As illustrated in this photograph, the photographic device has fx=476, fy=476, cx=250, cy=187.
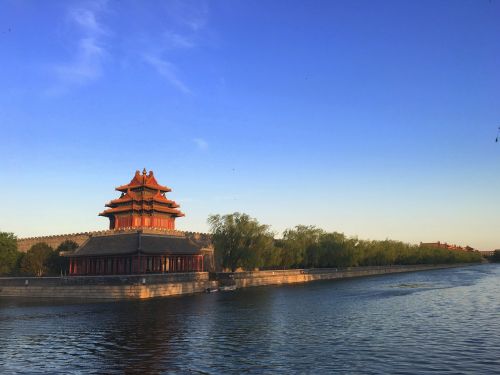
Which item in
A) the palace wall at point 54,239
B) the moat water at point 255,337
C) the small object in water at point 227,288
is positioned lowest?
the moat water at point 255,337

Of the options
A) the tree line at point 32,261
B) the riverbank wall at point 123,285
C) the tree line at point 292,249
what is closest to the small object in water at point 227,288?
the riverbank wall at point 123,285

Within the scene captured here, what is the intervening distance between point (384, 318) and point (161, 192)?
172 feet

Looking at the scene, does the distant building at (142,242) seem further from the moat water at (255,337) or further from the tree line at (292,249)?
the moat water at (255,337)

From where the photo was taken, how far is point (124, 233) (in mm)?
61156

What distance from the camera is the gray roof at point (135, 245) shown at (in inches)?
2218

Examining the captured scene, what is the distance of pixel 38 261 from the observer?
63781 millimetres

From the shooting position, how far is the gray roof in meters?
56.3

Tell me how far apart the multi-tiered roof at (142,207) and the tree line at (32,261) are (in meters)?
9.29

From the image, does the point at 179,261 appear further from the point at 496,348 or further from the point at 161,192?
the point at 496,348

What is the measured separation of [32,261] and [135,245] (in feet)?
56.5

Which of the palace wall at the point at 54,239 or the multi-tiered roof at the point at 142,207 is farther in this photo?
the multi-tiered roof at the point at 142,207

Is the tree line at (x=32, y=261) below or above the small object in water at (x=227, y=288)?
above

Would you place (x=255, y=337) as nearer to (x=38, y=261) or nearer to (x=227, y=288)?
(x=227, y=288)

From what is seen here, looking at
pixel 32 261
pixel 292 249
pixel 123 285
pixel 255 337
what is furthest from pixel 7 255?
pixel 255 337
